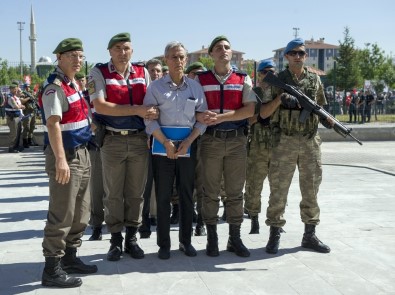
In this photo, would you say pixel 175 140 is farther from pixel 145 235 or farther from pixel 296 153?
pixel 145 235

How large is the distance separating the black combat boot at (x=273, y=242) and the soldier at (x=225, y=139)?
268 mm

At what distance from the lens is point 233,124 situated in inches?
207

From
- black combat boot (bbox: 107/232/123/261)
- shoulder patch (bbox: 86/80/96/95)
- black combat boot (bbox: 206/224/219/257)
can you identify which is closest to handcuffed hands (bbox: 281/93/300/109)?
black combat boot (bbox: 206/224/219/257)

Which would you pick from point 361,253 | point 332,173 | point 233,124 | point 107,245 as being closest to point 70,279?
point 107,245

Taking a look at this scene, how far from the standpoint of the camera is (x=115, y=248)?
515 cm

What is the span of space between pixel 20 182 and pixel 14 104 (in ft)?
18.4

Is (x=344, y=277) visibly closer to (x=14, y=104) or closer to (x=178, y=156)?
(x=178, y=156)

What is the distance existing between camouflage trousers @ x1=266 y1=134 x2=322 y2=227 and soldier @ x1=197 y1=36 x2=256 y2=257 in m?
0.39

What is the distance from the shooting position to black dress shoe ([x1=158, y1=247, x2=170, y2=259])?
202 inches

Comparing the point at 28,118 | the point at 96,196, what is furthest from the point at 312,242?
the point at 28,118

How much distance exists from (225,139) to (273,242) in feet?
3.76

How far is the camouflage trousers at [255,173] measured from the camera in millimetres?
6316

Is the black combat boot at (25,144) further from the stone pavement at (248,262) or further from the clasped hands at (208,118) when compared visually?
the clasped hands at (208,118)

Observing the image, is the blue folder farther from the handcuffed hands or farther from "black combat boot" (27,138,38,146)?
"black combat boot" (27,138,38,146)
